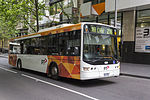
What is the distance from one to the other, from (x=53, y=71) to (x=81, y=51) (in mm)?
2991

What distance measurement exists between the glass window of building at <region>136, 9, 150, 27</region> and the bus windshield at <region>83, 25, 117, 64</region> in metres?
9.93

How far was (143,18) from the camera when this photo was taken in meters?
17.0

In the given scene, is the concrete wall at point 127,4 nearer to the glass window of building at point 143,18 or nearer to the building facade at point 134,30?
the building facade at point 134,30

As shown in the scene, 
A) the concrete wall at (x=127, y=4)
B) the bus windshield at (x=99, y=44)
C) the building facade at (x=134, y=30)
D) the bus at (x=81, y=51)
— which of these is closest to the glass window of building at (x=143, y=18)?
the building facade at (x=134, y=30)

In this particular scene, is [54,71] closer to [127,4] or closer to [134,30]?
[127,4]

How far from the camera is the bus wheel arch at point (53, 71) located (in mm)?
9355

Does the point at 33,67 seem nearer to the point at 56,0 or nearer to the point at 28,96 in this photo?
the point at 28,96

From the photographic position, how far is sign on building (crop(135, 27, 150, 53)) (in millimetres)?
16422

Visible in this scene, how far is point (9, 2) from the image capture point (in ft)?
60.7

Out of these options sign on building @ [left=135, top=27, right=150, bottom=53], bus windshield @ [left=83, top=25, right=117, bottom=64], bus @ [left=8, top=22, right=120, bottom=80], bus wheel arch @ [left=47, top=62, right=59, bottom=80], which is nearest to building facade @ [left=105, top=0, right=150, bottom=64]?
sign on building @ [left=135, top=27, right=150, bottom=53]

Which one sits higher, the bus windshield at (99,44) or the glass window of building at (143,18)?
the glass window of building at (143,18)

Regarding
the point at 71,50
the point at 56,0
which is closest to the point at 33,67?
the point at 71,50

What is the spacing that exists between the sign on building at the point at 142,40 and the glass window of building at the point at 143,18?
1.50 ft

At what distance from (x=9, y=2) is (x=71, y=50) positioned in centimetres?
1378
